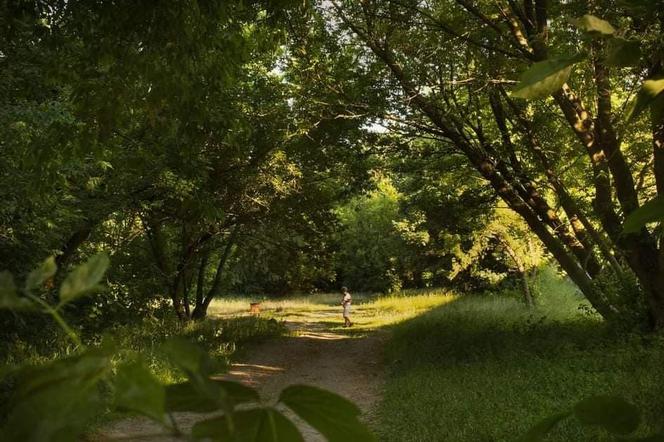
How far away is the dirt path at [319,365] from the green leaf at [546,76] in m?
6.82

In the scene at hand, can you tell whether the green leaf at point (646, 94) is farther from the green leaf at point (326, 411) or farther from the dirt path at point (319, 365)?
the dirt path at point (319, 365)

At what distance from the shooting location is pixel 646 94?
620mm

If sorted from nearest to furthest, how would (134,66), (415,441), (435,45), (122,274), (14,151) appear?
(134,66) → (415,441) → (14,151) → (435,45) → (122,274)

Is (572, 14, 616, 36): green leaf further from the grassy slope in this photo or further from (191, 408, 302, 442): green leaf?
the grassy slope

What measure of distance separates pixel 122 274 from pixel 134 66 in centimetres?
1142

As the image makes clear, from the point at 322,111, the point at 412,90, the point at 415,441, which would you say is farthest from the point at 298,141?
the point at 415,441

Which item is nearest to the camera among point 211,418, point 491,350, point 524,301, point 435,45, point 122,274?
point 211,418

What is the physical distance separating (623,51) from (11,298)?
61cm

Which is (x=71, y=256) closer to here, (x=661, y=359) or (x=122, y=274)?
(x=122, y=274)

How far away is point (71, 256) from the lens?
11531 millimetres

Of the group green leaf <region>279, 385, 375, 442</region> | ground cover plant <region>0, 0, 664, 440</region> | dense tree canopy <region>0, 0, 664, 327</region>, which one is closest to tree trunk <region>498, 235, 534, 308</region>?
ground cover plant <region>0, 0, 664, 440</region>

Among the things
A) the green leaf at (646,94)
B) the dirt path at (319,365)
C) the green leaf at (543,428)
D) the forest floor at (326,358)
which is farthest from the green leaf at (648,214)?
the dirt path at (319,365)

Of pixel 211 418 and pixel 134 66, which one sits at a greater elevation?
pixel 134 66

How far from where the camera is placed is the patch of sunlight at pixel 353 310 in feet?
67.4
